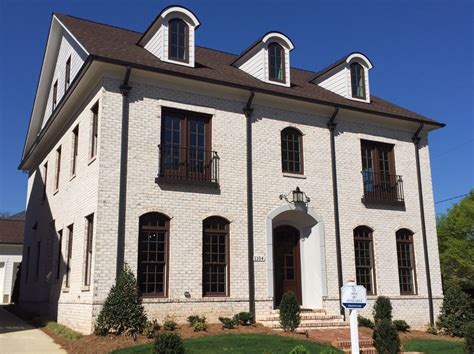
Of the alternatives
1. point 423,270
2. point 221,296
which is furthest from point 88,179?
point 423,270

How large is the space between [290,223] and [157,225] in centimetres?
514

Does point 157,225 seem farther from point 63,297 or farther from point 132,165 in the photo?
point 63,297

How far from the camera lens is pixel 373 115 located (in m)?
18.6

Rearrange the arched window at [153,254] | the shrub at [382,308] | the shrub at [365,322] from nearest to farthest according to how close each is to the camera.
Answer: the arched window at [153,254], the shrub at [365,322], the shrub at [382,308]

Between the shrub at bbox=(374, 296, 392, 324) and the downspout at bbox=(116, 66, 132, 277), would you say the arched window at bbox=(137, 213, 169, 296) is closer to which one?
the downspout at bbox=(116, 66, 132, 277)

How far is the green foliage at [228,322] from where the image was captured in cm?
1355

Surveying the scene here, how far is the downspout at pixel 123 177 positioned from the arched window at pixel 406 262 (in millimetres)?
10174

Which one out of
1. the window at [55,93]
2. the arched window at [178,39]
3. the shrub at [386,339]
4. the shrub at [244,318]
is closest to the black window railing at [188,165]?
the arched window at [178,39]

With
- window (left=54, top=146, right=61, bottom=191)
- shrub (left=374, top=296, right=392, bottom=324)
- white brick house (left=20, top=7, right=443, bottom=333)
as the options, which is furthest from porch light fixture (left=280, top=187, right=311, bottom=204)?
window (left=54, top=146, right=61, bottom=191)

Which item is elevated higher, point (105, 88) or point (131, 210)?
point (105, 88)

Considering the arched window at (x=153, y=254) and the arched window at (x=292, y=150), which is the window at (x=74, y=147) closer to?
the arched window at (x=153, y=254)

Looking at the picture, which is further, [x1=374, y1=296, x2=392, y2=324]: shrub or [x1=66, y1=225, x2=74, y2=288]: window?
[x1=66, y1=225, x2=74, y2=288]: window

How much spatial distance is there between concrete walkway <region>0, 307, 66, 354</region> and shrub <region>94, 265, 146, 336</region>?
114 centimetres

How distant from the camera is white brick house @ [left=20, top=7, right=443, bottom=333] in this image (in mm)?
13930
